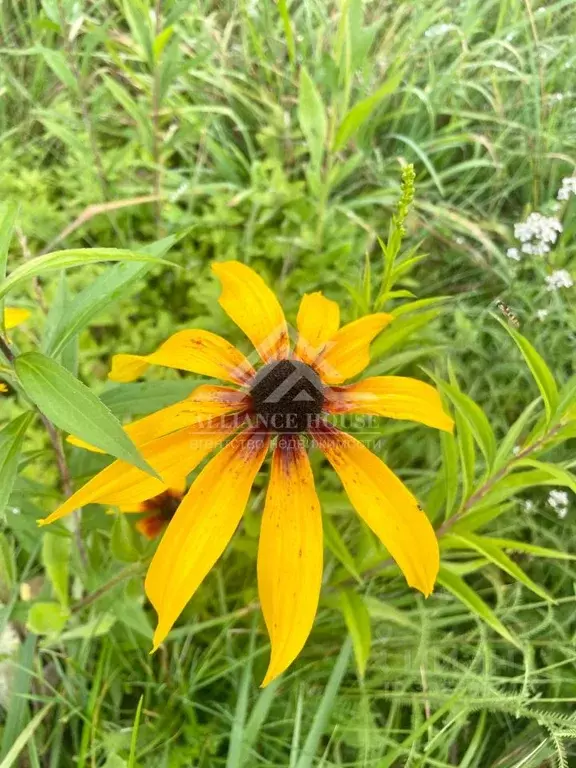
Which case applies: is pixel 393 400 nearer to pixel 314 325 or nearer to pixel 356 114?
pixel 314 325

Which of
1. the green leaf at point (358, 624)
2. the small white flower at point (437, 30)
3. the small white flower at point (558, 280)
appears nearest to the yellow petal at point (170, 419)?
the green leaf at point (358, 624)

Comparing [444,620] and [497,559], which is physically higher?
[497,559]

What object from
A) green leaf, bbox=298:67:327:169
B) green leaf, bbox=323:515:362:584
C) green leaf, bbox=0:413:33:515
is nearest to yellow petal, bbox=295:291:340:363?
green leaf, bbox=323:515:362:584

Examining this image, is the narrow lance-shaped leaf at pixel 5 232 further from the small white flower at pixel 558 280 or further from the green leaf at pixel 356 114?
the small white flower at pixel 558 280

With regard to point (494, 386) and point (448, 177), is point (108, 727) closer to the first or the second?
point (494, 386)

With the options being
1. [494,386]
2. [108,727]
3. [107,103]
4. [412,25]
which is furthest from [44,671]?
[412,25]

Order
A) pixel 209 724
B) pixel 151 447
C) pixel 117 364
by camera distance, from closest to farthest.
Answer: pixel 151 447 < pixel 117 364 < pixel 209 724

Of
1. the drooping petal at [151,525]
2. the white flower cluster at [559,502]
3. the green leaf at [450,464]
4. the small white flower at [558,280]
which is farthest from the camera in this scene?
the small white flower at [558,280]
